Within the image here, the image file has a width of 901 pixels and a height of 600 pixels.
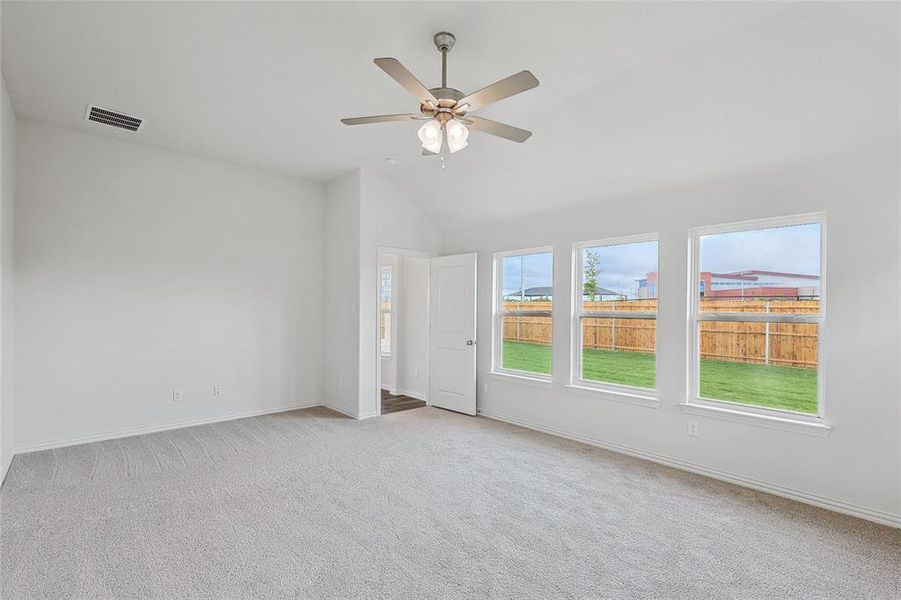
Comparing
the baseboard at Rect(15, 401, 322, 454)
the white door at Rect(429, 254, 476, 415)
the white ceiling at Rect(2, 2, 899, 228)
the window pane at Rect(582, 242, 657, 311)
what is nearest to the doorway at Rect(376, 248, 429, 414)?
the white door at Rect(429, 254, 476, 415)

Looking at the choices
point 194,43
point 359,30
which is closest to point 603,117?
point 359,30

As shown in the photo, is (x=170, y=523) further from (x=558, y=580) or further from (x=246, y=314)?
(x=246, y=314)

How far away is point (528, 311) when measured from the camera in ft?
16.7

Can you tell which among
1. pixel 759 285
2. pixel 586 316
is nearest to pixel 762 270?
pixel 759 285

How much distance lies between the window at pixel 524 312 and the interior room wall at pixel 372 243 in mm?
1402

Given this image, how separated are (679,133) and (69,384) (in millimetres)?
5755

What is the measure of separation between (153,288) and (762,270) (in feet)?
18.6

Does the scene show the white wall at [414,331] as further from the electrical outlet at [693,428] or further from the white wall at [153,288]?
the electrical outlet at [693,428]

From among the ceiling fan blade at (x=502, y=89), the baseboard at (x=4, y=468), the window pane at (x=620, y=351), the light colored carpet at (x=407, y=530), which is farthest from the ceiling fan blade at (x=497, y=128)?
the baseboard at (x=4, y=468)

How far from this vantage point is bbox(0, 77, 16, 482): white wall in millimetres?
3252

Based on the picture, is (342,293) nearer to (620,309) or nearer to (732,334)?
(620,309)

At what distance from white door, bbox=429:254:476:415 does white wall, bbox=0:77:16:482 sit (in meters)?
4.08

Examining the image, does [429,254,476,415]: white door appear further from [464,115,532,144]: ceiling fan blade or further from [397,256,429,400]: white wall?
[464,115,532,144]: ceiling fan blade

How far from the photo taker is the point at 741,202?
3.41 meters
